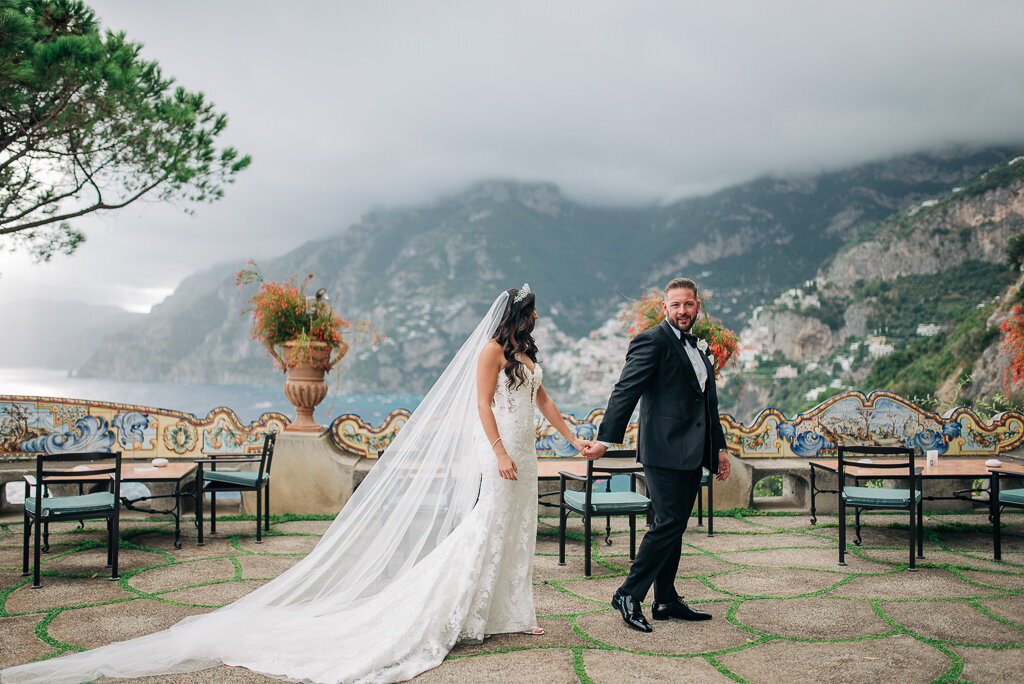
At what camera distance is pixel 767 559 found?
5391 mm

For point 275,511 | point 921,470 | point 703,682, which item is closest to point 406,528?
point 703,682

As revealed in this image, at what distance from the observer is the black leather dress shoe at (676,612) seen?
3865 millimetres

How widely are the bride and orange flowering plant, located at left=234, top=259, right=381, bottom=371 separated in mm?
3559

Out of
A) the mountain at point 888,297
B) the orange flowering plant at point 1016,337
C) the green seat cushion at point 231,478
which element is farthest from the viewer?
the mountain at point 888,297

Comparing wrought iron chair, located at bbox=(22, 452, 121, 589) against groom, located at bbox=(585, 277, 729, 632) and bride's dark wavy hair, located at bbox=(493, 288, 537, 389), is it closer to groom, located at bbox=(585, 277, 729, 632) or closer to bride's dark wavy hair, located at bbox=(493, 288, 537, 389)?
bride's dark wavy hair, located at bbox=(493, 288, 537, 389)

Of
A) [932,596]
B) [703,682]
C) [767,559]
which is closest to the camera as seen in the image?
[703,682]

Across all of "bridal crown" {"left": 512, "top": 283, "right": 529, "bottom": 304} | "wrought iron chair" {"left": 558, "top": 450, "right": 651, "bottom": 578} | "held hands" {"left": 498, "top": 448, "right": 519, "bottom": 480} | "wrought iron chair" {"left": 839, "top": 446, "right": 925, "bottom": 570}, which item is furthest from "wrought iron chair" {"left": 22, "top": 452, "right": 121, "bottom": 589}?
"wrought iron chair" {"left": 839, "top": 446, "right": 925, "bottom": 570}

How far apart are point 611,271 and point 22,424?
76.3m

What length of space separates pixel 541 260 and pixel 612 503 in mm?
79993

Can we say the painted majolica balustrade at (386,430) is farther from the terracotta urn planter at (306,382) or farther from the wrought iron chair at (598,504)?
the wrought iron chair at (598,504)

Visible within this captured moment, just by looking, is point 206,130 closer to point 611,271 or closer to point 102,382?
point 611,271

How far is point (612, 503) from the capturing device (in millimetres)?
4859

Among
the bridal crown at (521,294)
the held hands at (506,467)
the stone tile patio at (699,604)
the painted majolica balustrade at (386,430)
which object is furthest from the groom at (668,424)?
the painted majolica balustrade at (386,430)

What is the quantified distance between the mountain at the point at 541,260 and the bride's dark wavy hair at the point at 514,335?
4361 cm
